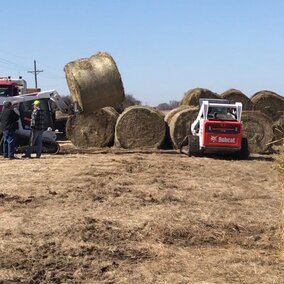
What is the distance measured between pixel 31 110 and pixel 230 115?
245 inches

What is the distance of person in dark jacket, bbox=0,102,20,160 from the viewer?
→ 1641 centimetres

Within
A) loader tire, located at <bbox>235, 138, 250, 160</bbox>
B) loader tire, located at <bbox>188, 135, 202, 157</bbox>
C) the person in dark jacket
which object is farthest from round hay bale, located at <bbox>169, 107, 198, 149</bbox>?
the person in dark jacket

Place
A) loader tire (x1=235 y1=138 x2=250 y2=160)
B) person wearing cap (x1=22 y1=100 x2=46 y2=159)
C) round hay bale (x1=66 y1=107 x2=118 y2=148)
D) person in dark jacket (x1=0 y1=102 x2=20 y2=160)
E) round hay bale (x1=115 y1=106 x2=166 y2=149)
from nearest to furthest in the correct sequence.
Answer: person in dark jacket (x1=0 y1=102 x2=20 y2=160) < person wearing cap (x1=22 y1=100 x2=46 y2=159) < loader tire (x1=235 y1=138 x2=250 y2=160) < round hay bale (x1=115 y1=106 x2=166 y2=149) < round hay bale (x1=66 y1=107 x2=118 y2=148)

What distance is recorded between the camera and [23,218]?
822 cm

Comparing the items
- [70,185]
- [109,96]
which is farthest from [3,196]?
[109,96]

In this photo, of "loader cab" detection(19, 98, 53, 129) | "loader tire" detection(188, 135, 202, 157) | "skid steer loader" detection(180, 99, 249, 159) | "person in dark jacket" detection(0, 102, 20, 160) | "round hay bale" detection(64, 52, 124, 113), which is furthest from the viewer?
"loader cab" detection(19, 98, 53, 129)

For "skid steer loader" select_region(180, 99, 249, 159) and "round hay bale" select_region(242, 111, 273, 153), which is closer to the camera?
"skid steer loader" select_region(180, 99, 249, 159)

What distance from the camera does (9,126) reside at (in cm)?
1644

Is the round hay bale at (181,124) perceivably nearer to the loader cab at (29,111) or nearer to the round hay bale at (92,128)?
the round hay bale at (92,128)

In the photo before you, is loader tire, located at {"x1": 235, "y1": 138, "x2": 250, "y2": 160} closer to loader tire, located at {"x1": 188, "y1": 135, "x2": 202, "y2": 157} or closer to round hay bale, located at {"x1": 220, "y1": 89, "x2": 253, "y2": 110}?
loader tire, located at {"x1": 188, "y1": 135, "x2": 202, "y2": 157}

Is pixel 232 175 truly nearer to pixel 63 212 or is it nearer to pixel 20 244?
pixel 63 212

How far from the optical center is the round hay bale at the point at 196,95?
869 inches

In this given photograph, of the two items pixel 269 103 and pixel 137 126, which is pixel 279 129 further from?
pixel 269 103

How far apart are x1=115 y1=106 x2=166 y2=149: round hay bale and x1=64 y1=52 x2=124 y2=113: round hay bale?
263cm
